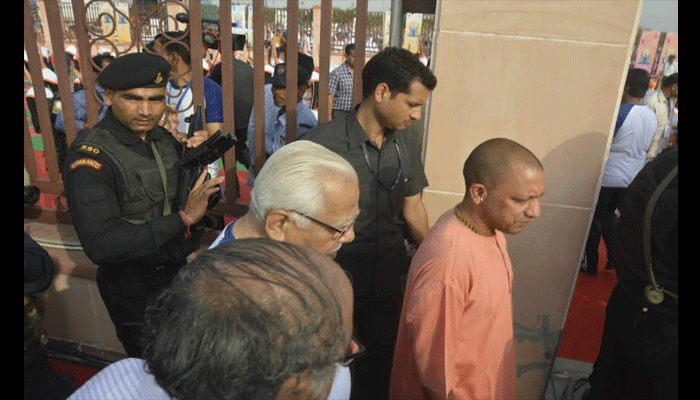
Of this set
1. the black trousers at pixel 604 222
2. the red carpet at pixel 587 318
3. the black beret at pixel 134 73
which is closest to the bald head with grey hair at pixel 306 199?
the black beret at pixel 134 73

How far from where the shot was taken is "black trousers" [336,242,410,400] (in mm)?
2406

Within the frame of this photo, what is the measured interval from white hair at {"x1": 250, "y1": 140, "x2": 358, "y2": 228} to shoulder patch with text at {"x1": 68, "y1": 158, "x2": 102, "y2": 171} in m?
0.81

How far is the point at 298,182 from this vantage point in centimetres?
143

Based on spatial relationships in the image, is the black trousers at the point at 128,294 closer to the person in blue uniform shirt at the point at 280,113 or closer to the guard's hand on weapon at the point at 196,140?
the guard's hand on weapon at the point at 196,140

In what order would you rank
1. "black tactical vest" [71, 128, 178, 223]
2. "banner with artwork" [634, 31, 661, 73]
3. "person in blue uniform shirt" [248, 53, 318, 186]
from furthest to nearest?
"banner with artwork" [634, 31, 661, 73], "person in blue uniform shirt" [248, 53, 318, 186], "black tactical vest" [71, 128, 178, 223]

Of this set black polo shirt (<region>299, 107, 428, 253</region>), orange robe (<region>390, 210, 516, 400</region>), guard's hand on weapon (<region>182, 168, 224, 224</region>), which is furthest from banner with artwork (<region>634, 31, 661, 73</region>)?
guard's hand on weapon (<region>182, 168, 224, 224</region>)

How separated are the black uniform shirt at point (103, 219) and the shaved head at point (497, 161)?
1.25 metres

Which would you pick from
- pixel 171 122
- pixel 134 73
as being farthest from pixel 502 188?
pixel 171 122

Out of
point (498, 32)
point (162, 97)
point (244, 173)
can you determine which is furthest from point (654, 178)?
point (244, 173)

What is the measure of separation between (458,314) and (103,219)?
56.5 inches

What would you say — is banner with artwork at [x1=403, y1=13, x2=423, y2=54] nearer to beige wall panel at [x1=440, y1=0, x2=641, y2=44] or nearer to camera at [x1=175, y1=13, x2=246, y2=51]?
camera at [x1=175, y1=13, x2=246, y2=51]

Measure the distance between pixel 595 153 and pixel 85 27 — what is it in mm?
2789

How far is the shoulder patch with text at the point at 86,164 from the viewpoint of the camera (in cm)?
187
